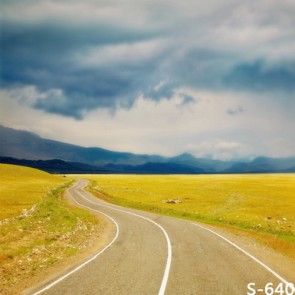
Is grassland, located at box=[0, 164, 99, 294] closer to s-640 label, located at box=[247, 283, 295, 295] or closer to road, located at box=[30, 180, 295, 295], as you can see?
road, located at box=[30, 180, 295, 295]

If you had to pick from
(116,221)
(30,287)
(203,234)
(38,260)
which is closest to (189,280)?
(30,287)

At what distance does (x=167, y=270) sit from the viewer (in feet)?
63.3

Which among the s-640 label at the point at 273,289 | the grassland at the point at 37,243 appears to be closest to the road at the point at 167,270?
the s-640 label at the point at 273,289

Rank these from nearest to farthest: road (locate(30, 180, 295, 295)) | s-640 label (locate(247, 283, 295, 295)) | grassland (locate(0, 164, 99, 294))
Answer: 1. s-640 label (locate(247, 283, 295, 295))
2. road (locate(30, 180, 295, 295))
3. grassland (locate(0, 164, 99, 294))

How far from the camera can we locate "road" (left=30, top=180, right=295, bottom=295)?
628 inches

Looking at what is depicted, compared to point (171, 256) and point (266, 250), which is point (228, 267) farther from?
point (266, 250)

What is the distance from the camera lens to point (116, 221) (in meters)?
44.3

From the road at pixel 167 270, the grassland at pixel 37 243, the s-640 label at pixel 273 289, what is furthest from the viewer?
the grassland at pixel 37 243

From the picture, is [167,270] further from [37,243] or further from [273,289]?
[37,243]

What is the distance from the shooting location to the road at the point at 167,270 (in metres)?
15.9

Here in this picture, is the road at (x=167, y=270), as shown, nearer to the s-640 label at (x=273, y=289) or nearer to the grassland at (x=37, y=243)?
the s-640 label at (x=273, y=289)

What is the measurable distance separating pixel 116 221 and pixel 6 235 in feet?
46.9

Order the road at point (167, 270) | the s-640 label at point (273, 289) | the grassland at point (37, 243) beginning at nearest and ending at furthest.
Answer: the s-640 label at point (273, 289) < the road at point (167, 270) < the grassland at point (37, 243)

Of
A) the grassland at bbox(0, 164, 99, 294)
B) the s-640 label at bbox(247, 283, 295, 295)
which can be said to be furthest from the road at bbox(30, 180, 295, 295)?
the grassland at bbox(0, 164, 99, 294)
